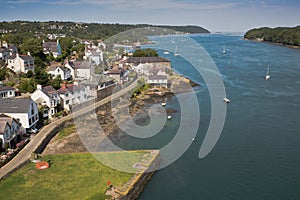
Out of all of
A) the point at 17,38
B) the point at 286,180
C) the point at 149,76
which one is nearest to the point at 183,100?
the point at 149,76

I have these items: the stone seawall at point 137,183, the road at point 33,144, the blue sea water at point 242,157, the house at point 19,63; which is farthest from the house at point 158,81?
the stone seawall at point 137,183

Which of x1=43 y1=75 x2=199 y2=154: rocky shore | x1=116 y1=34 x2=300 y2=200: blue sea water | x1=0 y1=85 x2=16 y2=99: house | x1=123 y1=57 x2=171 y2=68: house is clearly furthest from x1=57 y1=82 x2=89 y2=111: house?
x1=123 y1=57 x2=171 y2=68: house

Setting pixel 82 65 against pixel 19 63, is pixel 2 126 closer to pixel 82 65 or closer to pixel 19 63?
pixel 19 63

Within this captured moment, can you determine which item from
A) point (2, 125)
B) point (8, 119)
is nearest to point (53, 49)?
point (8, 119)

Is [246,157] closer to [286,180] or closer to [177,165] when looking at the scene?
[286,180]

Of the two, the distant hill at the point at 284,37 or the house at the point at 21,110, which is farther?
the distant hill at the point at 284,37

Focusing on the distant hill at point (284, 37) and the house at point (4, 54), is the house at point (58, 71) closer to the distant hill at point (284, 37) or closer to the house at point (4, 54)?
the house at point (4, 54)
